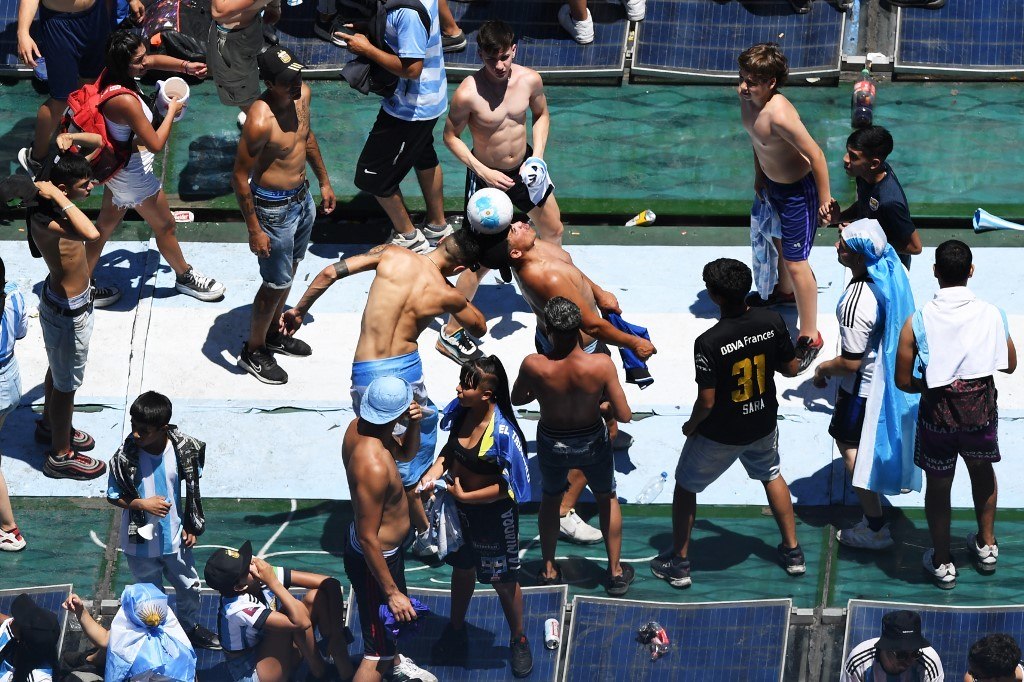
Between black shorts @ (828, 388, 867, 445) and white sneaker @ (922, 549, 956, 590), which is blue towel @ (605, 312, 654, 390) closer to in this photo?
black shorts @ (828, 388, 867, 445)

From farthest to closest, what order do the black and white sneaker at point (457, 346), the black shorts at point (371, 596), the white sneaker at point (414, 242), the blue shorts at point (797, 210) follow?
1. the white sneaker at point (414, 242)
2. the black and white sneaker at point (457, 346)
3. the blue shorts at point (797, 210)
4. the black shorts at point (371, 596)

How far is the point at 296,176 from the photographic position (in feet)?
29.4

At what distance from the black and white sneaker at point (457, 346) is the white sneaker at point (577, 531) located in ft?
4.84

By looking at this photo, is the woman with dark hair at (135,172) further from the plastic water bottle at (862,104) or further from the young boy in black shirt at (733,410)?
the plastic water bottle at (862,104)

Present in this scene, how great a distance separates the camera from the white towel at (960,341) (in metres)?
7.57

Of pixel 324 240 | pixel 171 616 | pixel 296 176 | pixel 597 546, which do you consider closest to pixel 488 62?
pixel 296 176

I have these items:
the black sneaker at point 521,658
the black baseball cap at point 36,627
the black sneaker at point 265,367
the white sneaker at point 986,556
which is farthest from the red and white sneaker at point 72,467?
the white sneaker at point 986,556

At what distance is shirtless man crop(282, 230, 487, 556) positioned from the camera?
308 inches

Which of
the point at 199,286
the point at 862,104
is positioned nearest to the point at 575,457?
the point at 199,286

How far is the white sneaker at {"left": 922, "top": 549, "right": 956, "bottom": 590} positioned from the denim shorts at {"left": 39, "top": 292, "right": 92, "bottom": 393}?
4.52m

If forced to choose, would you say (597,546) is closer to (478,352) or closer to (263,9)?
(478,352)

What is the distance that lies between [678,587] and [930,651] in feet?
4.21

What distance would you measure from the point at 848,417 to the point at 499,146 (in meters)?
2.69

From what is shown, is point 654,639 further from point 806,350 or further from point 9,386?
point 9,386
